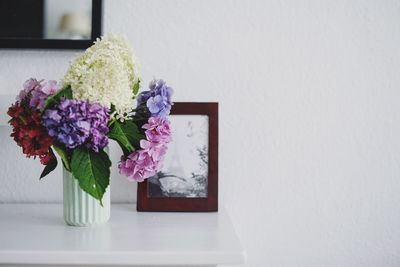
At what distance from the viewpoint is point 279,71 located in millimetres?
1052

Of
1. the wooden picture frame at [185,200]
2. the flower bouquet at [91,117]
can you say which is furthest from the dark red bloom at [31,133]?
the wooden picture frame at [185,200]

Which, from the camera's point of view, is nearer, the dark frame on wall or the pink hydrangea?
the pink hydrangea

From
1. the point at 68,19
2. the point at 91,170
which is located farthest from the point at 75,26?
the point at 91,170

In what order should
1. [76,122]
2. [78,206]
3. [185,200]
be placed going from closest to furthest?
[76,122]
[78,206]
[185,200]

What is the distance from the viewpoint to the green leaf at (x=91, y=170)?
0.76 meters

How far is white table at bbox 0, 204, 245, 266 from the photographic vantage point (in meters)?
0.72

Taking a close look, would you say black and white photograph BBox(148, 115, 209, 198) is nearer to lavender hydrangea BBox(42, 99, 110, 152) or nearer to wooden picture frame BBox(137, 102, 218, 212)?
wooden picture frame BBox(137, 102, 218, 212)

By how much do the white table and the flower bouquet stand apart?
0.27ft

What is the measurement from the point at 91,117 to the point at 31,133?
0.33 ft

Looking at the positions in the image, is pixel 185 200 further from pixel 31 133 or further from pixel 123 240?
pixel 31 133

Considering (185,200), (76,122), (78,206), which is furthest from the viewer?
(185,200)

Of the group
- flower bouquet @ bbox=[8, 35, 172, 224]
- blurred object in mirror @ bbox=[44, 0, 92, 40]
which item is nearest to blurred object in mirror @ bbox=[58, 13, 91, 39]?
blurred object in mirror @ bbox=[44, 0, 92, 40]

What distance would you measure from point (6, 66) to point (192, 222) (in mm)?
536

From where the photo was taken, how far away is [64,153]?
0.79 metres
